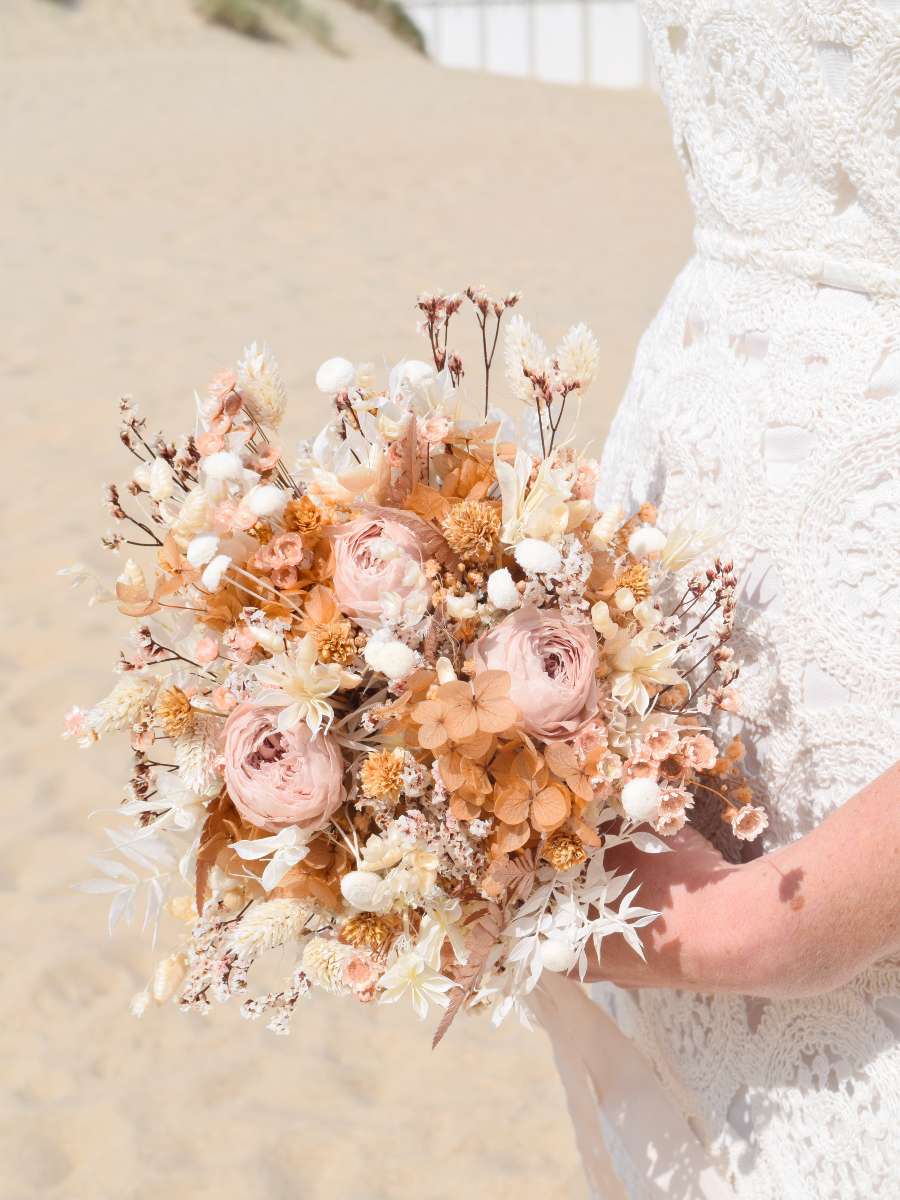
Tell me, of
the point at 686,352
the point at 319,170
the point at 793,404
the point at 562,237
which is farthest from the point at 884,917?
the point at 319,170

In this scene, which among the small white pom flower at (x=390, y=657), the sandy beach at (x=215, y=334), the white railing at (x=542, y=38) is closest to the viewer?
the small white pom flower at (x=390, y=657)

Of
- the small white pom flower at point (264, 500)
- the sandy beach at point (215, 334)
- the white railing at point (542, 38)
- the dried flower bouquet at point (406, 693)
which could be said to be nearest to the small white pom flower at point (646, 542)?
the dried flower bouquet at point (406, 693)

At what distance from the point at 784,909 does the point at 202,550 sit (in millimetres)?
597

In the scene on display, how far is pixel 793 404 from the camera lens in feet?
3.76

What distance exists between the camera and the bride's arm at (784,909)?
1012 millimetres

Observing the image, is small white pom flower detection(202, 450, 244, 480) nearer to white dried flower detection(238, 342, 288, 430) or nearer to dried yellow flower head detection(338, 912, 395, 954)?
white dried flower detection(238, 342, 288, 430)

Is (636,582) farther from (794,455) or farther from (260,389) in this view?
(260,389)

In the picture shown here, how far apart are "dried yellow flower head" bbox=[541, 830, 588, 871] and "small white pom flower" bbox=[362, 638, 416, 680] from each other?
0.20 metres

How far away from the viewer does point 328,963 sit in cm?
105

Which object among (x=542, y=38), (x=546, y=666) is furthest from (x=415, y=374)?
(x=542, y=38)

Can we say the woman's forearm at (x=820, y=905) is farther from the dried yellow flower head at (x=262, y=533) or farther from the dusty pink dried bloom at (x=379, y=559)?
the dried yellow flower head at (x=262, y=533)

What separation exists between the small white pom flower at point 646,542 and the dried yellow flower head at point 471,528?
5.2 inches

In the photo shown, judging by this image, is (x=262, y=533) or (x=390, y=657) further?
(x=262, y=533)

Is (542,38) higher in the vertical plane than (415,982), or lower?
lower
